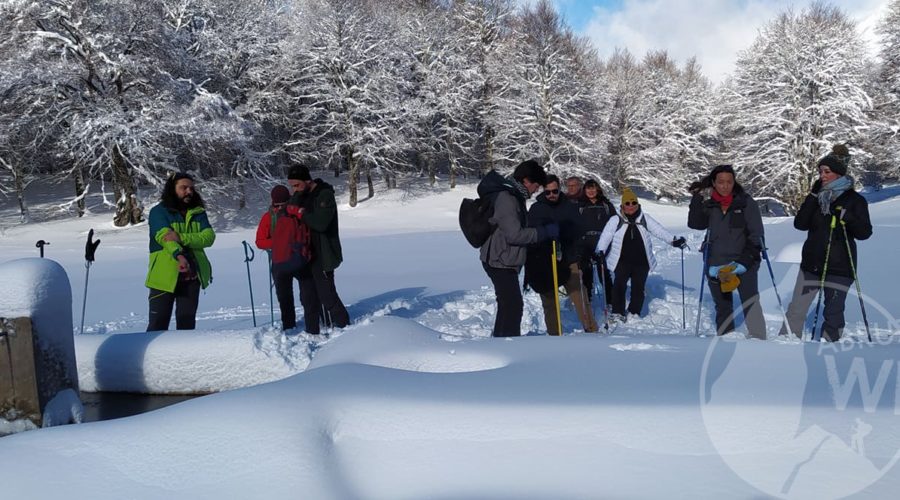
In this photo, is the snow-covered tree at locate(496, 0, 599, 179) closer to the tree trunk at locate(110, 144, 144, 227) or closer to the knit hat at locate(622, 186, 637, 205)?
the tree trunk at locate(110, 144, 144, 227)

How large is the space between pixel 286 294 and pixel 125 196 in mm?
19784

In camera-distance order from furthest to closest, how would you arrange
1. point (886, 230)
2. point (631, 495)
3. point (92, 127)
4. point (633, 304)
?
point (92, 127)
point (886, 230)
point (633, 304)
point (631, 495)

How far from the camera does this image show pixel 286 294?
5961 mm

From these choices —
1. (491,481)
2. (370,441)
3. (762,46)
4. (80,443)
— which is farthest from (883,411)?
(762,46)

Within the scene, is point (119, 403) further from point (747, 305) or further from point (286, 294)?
point (747, 305)

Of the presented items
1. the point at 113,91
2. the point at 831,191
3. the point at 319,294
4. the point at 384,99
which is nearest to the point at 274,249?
the point at 319,294

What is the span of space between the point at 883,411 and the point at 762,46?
3540cm

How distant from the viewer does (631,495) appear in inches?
77.8

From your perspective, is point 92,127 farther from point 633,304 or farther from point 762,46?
point 762,46

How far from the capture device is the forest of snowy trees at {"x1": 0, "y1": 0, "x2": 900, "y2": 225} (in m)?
20.6

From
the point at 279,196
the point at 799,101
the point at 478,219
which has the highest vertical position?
the point at 799,101

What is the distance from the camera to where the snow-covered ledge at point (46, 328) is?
11.7 feet

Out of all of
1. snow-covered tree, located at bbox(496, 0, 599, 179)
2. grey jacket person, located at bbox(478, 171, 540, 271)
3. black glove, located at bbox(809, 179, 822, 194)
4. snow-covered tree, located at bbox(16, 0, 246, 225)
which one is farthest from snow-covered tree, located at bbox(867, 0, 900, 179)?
grey jacket person, located at bbox(478, 171, 540, 271)

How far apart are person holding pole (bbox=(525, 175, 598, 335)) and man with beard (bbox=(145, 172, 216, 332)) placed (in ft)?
10.0
